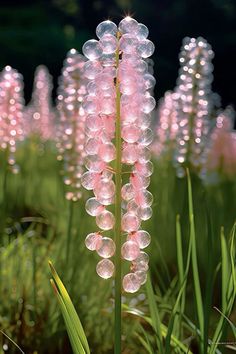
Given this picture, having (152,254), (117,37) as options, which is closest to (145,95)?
(117,37)

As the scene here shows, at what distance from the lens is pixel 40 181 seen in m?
5.33

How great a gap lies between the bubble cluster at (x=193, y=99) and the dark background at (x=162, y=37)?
15150 mm

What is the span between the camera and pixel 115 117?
1544 mm

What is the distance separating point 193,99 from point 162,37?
17.5m

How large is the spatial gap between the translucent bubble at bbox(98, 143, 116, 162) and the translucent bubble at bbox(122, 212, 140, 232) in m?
0.14

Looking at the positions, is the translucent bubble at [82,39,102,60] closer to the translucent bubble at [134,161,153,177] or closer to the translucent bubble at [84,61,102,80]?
the translucent bubble at [84,61,102,80]

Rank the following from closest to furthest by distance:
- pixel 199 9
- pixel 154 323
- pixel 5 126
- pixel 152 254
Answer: pixel 154 323, pixel 5 126, pixel 152 254, pixel 199 9

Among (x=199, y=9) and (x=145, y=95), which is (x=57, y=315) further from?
(x=199, y=9)

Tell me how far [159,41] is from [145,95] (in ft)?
61.9

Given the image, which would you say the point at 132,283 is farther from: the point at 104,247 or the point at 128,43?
the point at 128,43

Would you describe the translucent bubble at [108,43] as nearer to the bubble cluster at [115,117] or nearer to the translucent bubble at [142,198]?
the bubble cluster at [115,117]

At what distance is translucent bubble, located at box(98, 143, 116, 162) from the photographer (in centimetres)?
153

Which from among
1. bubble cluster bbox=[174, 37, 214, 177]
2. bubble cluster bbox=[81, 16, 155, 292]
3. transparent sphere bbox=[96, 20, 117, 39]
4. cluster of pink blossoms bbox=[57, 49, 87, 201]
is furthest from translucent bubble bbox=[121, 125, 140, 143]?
cluster of pink blossoms bbox=[57, 49, 87, 201]

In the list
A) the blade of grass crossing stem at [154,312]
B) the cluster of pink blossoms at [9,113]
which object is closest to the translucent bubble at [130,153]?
the blade of grass crossing stem at [154,312]
